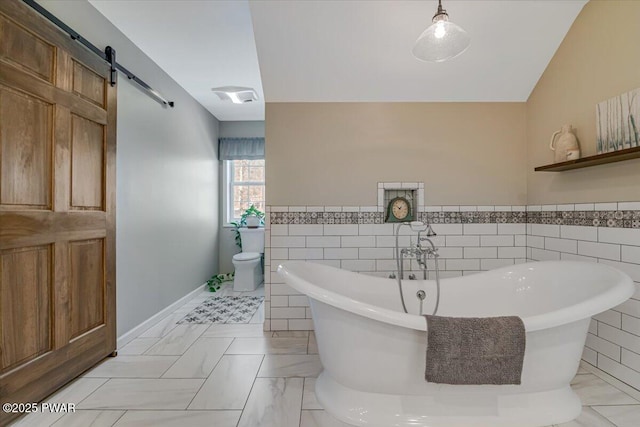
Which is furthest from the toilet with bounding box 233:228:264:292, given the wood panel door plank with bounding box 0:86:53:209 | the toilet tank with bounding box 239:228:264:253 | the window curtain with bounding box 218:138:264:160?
the wood panel door plank with bounding box 0:86:53:209

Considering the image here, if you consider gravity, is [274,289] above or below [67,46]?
below

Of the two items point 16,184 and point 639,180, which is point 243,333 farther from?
point 639,180

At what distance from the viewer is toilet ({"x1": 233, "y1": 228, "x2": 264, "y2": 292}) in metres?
4.07

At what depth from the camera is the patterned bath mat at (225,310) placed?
3029mm

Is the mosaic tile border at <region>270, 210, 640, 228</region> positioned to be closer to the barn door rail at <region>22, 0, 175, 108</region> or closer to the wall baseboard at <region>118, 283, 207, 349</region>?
the wall baseboard at <region>118, 283, 207, 349</region>

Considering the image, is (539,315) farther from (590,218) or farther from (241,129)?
(241,129)

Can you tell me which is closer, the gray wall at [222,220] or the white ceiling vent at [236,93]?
the white ceiling vent at [236,93]

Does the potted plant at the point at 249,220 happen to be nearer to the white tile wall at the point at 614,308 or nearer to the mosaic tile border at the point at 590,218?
the mosaic tile border at the point at 590,218

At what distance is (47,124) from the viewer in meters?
1.73

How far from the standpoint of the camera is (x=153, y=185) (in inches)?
117

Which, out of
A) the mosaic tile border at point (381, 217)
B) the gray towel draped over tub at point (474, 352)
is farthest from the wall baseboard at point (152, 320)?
the gray towel draped over tub at point (474, 352)

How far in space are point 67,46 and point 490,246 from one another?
130 inches

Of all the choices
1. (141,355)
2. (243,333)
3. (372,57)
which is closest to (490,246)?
(372,57)

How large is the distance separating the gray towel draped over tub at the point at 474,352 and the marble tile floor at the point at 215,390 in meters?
0.53
